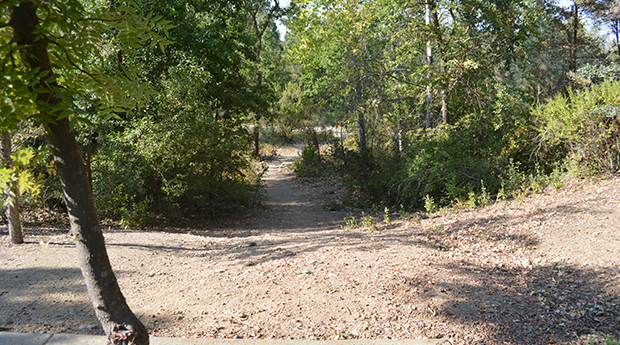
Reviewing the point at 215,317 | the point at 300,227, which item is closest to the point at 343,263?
the point at 215,317

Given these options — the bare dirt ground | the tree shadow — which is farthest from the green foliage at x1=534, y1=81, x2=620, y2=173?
the tree shadow

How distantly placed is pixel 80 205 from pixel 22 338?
1.61 meters

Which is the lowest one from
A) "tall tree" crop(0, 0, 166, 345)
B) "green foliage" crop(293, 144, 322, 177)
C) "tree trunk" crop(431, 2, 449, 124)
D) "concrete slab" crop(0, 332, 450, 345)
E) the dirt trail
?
the dirt trail

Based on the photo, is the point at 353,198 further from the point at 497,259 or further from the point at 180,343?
the point at 180,343

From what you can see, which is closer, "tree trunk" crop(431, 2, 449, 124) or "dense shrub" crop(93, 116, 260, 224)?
"dense shrub" crop(93, 116, 260, 224)

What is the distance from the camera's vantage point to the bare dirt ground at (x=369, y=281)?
3.48 m

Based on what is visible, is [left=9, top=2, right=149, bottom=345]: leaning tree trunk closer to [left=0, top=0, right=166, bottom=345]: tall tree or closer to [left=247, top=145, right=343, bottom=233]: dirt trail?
[left=0, top=0, right=166, bottom=345]: tall tree

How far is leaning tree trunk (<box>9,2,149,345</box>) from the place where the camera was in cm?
209

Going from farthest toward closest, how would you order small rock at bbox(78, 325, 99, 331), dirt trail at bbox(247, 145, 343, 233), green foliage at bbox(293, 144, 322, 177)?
green foliage at bbox(293, 144, 322, 177), dirt trail at bbox(247, 145, 343, 233), small rock at bbox(78, 325, 99, 331)

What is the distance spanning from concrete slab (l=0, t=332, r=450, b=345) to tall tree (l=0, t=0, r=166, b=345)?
0.70 metres

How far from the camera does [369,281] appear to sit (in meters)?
4.23

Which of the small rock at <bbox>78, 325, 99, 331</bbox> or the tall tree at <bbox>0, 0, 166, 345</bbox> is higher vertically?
the tall tree at <bbox>0, 0, 166, 345</bbox>

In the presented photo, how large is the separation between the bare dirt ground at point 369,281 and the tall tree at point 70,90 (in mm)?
1155

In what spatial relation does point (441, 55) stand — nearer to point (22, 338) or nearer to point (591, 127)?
point (591, 127)
